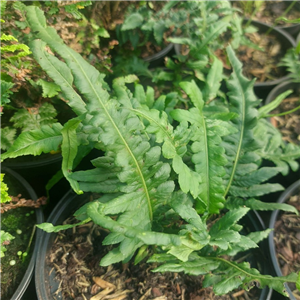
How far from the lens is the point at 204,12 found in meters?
→ 1.58

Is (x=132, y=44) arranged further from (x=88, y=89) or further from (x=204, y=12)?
(x=88, y=89)

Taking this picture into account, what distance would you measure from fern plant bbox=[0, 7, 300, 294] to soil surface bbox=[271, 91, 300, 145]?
80 centimetres

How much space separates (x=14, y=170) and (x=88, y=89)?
30.6 inches

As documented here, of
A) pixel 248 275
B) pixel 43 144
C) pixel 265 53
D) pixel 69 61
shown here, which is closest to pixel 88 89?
pixel 69 61

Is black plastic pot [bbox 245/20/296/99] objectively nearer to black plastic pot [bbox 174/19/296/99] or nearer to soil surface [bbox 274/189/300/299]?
black plastic pot [bbox 174/19/296/99]

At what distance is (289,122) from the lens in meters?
2.00

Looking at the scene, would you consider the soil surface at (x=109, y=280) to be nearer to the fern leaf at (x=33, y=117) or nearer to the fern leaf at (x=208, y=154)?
the fern leaf at (x=208, y=154)

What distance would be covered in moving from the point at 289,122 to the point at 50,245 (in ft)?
5.81

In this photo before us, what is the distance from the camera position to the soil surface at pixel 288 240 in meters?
1.38

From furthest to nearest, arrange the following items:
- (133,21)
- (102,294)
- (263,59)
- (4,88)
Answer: (263,59) < (133,21) < (102,294) < (4,88)

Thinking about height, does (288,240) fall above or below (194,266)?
below

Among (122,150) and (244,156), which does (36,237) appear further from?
(244,156)

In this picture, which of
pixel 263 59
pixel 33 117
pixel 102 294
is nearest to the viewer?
pixel 102 294

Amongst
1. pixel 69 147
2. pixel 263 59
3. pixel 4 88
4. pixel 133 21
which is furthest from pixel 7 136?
pixel 263 59
